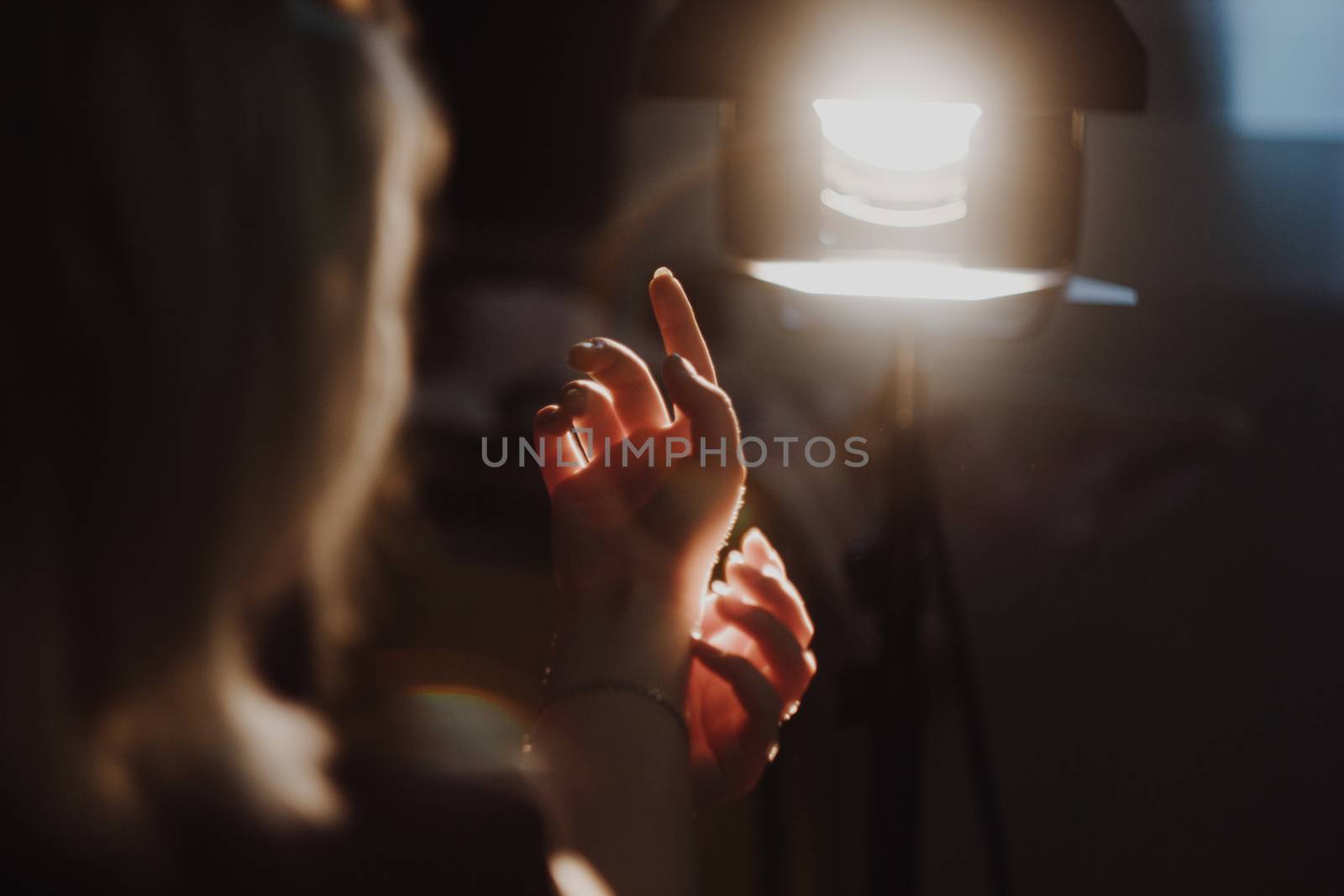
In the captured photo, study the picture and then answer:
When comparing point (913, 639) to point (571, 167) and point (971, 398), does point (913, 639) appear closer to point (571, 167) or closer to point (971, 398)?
point (971, 398)

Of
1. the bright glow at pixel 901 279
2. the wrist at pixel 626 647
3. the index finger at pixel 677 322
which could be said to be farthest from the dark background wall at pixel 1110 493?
the wrist at pixel 626 647

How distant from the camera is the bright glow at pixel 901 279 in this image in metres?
0.89

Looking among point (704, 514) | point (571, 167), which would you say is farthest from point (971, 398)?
point (704, 514)

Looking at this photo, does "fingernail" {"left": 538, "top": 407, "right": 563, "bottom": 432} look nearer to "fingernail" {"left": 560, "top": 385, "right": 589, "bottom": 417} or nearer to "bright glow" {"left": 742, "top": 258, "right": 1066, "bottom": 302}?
"fingernail" {"left": 560, "top": 385, "right": 589, "bottom": 417}

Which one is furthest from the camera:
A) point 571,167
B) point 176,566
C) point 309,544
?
point 571,167

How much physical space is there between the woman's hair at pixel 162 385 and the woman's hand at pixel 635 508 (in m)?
0.15

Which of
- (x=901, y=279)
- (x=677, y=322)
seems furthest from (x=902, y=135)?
(x=677, y=322)

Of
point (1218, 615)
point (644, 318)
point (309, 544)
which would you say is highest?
point (644, 318)

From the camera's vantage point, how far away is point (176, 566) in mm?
556

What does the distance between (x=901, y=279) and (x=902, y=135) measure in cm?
15

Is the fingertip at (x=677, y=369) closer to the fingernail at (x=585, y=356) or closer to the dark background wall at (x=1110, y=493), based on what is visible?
the fingernail at (x=585, y=356)

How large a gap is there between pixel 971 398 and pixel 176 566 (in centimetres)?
142

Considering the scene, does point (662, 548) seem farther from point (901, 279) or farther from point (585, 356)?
point (901, 279)

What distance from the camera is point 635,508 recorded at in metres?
0.62
